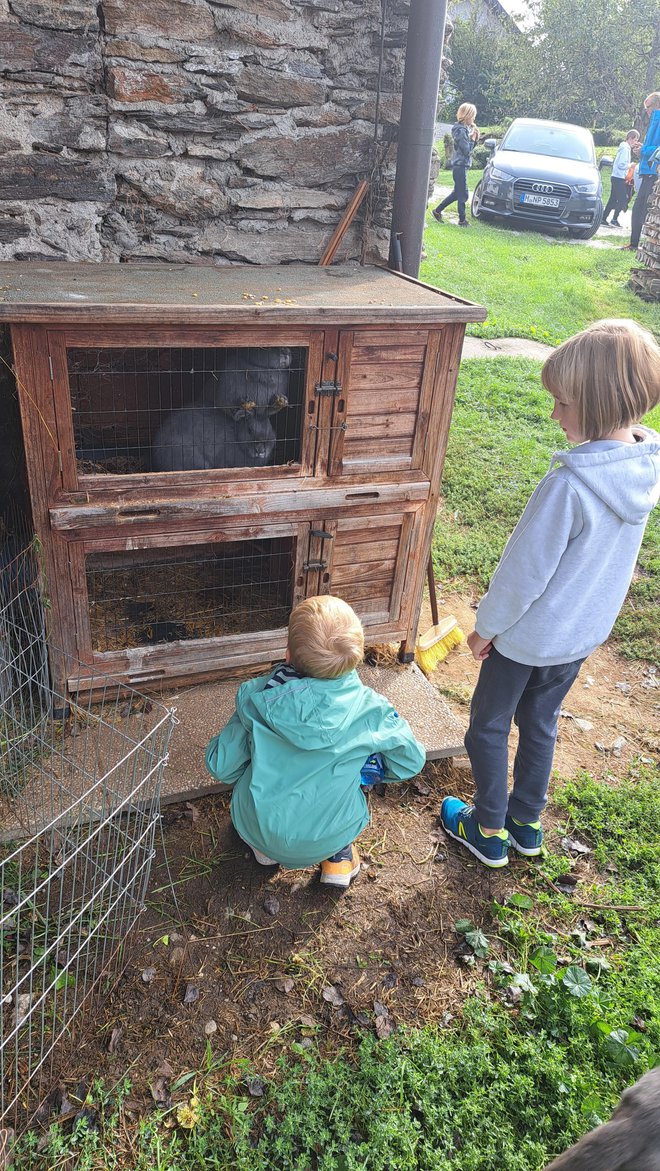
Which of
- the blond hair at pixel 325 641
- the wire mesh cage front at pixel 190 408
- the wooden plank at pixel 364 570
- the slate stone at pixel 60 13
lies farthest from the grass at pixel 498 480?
the slate stone at pixel 60 13

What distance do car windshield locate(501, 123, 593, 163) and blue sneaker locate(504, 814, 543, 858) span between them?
511 inches

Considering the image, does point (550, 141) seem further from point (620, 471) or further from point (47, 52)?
point (620, 471)

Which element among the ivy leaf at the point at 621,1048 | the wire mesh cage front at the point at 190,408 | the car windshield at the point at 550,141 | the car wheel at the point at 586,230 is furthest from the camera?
the car windshield at the point at 550,141

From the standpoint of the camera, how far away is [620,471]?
8.59ft

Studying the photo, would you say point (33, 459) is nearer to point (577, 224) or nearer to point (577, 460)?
point (577, 460)

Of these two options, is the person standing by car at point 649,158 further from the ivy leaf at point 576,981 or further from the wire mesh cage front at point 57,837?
the ivy leaf at point 576,981

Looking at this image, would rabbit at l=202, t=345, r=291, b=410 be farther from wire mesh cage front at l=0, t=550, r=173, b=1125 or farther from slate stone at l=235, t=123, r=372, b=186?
slate stone at l=235, t=123, r=372, b=186

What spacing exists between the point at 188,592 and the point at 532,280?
26.2 feet

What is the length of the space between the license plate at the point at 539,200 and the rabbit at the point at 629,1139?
13.8 meters

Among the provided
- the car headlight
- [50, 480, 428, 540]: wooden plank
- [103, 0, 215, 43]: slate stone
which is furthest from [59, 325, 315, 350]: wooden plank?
the car headlight

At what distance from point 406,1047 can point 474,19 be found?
105 ft

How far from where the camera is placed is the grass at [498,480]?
511 cm

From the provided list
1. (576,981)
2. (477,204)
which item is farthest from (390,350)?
(477,204)

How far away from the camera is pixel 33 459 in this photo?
314cm
